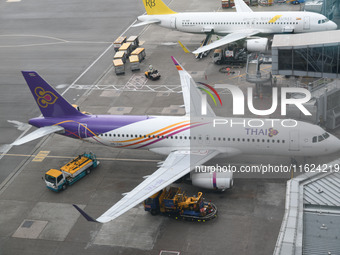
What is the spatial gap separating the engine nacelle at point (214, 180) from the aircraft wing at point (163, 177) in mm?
1184

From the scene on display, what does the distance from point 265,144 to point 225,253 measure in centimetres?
1164

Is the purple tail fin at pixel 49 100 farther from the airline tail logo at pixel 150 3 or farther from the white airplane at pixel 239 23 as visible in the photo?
the airline tail logo at pixel 150 3

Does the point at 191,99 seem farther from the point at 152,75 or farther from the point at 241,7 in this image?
the point at 241,7

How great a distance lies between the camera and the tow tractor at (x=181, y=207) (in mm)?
38094

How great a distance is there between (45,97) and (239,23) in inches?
1456

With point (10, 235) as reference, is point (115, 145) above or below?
above

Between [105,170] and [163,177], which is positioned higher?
[163,177]

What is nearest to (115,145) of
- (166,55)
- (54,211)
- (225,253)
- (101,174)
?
(101,174)

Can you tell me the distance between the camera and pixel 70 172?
1735 inches

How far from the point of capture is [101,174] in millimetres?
45938

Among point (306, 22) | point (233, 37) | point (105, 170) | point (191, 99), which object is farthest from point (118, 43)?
point (105, 170)

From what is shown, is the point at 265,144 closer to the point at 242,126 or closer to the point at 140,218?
the point at 242,126

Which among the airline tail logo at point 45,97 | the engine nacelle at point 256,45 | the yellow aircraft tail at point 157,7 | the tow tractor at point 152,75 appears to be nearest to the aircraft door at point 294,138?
the airline tail logo at point 45,97

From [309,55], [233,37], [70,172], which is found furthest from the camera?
[233,37]
